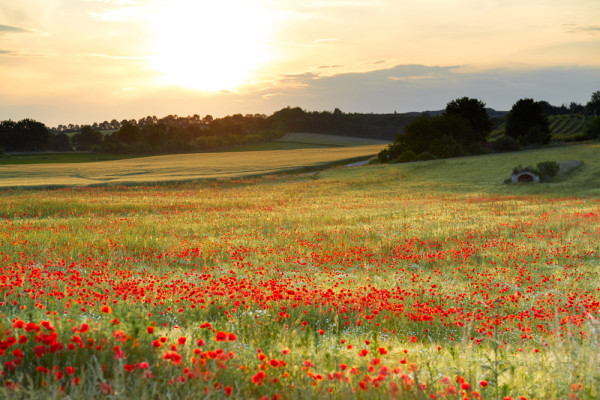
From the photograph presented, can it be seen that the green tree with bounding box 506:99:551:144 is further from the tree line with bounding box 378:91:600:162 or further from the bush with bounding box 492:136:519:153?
the bush with bounding box 492:136:519:153

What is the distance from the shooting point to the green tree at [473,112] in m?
94.5

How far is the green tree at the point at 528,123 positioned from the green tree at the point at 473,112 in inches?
178

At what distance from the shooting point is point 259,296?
865 centimetres

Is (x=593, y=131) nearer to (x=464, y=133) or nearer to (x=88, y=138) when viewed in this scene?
(x=464, y=133)

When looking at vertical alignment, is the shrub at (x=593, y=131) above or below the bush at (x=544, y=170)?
above

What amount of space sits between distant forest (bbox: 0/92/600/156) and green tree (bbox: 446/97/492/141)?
562 millimetres

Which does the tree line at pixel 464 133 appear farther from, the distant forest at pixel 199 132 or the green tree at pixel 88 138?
the green tree at pixel 88 138

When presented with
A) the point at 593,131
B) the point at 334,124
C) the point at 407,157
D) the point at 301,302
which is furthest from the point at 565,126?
the point at 301,302

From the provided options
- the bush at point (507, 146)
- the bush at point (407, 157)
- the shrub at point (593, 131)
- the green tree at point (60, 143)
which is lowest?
the bush at point (407, 157)

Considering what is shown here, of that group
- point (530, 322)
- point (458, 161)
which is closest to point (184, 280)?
point (530, 322)

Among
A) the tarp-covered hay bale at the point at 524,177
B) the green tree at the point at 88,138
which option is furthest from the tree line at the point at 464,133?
the green tree at the point at 88,138

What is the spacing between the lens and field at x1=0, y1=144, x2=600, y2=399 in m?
4.38

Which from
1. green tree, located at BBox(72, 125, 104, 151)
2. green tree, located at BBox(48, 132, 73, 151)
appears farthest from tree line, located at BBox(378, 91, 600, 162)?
green tree, located at BBox(48, 132, 73, 151)

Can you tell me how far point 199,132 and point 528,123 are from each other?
3276 inches
